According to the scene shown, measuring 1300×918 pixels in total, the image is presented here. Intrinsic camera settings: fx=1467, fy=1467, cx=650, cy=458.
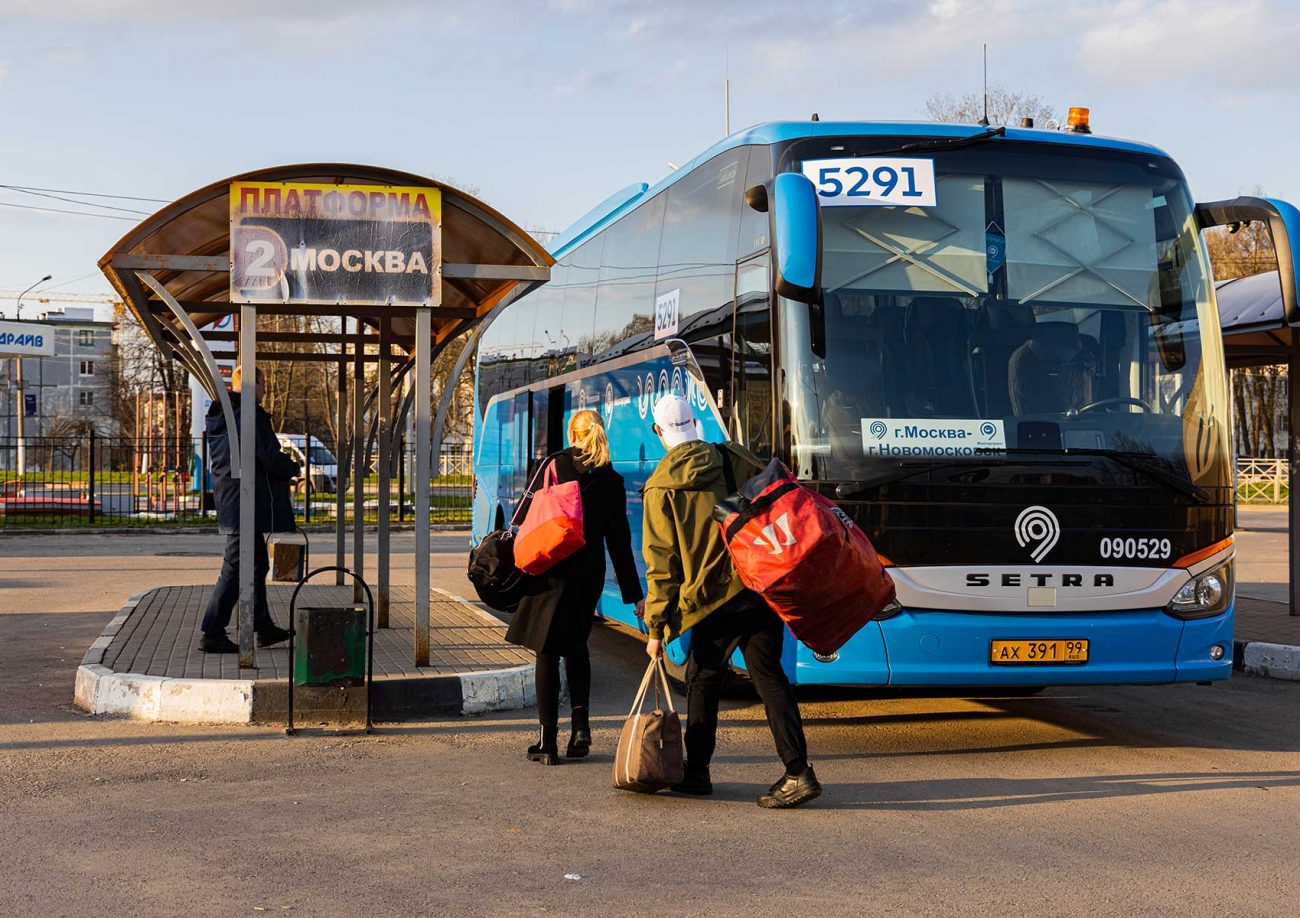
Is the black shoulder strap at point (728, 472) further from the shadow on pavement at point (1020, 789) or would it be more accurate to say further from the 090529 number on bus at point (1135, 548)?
the 090529 number on bus at point (1135, 548)

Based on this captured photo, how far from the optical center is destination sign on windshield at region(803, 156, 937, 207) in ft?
27.2

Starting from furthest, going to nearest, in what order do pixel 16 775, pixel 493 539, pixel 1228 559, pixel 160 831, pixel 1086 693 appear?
1. pixel 1086 693
2. pixel 1228 559
3. pixel 493 539
4. pixel 16 775
5. pixel 160 831

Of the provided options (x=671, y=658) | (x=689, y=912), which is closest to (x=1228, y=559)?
(x=671, y=658)

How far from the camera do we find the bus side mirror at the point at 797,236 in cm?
762

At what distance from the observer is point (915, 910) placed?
201 inches

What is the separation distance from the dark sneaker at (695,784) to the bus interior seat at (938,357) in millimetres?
2349

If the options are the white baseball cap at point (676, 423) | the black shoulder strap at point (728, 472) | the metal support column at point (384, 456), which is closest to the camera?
the black shoulder strap at point (728, 472)

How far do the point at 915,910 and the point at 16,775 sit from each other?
176 inches

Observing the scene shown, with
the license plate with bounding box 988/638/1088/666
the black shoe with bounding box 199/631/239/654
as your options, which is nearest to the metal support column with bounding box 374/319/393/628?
the black shoe with bounding box 199/631/239/654

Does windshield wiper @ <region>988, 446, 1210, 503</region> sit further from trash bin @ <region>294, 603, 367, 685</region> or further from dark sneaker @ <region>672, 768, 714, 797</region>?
trash bin @ <region>294, 603, 367, 685</region>

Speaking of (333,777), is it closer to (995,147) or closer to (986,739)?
A: (986,739)

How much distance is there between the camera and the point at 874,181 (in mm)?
8305

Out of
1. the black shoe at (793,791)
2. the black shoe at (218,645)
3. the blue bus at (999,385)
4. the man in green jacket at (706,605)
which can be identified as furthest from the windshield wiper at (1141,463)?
the black shoe at (218,645)

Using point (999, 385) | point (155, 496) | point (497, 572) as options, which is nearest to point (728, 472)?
point (497, 572)
